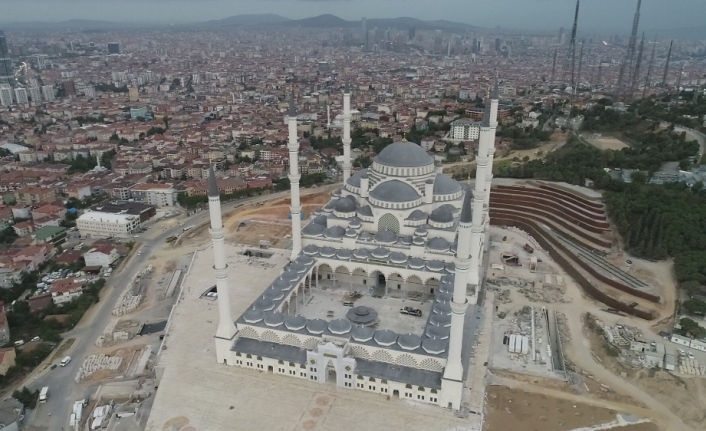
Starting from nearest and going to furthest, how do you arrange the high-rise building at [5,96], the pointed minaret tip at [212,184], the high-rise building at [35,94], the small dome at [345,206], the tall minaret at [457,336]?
the tall minaret at [457,336] → the pointed minaret tip at [212,184] → the small dome at [345,206] → the high-rise building at [5,96] → the high-rise building at [35,94]

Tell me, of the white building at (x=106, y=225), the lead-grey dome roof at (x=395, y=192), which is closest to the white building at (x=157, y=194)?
the white building at (x=106, y=225)

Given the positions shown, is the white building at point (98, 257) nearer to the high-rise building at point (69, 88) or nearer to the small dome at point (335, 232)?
the small dome at point (335, 232)

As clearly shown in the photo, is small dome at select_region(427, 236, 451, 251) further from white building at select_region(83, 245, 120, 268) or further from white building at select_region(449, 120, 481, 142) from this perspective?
white building at select_region(449, 120, 481, 142)

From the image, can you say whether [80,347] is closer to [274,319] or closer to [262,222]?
[274,319]

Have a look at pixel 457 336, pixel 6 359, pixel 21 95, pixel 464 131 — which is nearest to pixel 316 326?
pixel 457 336

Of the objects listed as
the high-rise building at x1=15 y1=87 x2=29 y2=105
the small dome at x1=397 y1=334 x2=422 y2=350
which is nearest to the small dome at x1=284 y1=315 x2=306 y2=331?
the small dome at x1=397 y1=334 x2=422 y2=350

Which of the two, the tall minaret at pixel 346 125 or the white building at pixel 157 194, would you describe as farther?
the white building at pixel 157 194

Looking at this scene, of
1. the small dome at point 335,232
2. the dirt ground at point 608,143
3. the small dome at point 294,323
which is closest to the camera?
the small dome at point 294,323
